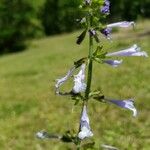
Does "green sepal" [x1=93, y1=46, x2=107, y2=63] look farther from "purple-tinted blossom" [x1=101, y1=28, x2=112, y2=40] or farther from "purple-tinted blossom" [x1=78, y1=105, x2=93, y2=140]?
"purple-tinted blossom" [x1=78, y1=105, x2=93, y2=140]

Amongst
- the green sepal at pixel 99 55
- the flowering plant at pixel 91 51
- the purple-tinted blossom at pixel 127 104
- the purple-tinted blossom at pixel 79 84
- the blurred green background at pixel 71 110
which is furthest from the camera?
the blurred green background at pixel 71 110

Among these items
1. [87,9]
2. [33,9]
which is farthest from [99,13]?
[33,9]

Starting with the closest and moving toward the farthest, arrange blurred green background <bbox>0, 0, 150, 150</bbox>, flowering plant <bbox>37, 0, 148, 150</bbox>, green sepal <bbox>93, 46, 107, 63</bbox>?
flowering plant <bbox>37, 0, 148, 150</bbox> → green sepal <bbox>93, 46, 107, 63</bbox> → blurred green background <bbox>0, 0, 150, 150</bbox>

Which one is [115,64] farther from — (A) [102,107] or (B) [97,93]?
(A) [102,107]

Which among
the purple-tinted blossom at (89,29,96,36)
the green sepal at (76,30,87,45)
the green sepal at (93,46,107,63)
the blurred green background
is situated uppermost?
the purple-tinted blossom at (89,29,96,36)

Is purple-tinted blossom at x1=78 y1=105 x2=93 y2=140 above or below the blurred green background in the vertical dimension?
above

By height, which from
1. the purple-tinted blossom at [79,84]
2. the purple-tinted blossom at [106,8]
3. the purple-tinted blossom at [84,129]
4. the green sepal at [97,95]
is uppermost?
the purple-tinted blossom at [106,8]

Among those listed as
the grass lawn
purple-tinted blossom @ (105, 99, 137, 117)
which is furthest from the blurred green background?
purple-tinted blossom @ (105, 99, 137, 117)

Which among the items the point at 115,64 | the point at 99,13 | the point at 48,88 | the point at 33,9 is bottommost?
the point at 33,9

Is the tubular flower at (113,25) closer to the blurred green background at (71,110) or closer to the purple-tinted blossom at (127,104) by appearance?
the blurred green background at (71,110)

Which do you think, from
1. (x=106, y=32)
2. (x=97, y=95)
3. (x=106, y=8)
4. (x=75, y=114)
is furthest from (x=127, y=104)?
(x=75, y=114)

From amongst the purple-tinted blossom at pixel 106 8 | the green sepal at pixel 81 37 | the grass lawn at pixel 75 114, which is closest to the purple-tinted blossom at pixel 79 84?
the green sepal at pixel 81 37
